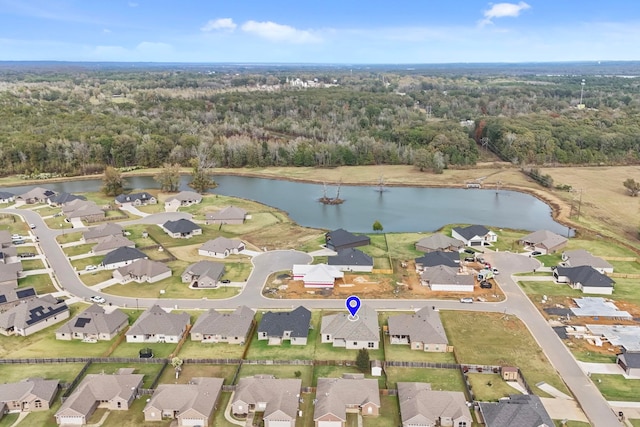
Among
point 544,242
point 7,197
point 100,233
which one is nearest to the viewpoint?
point 544,242

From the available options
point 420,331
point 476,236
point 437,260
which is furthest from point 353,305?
point 476,236

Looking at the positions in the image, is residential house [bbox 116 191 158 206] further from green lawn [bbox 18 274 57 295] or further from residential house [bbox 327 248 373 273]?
residential house [bbox 327 248 373 273]

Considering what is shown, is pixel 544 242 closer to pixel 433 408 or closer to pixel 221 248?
pixel 433 408

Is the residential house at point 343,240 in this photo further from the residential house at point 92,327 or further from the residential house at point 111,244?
the residential house at point 92,327

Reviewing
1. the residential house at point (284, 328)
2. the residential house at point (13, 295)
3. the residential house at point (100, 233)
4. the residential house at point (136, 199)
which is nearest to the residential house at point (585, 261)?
the residential house at point (284, 328)

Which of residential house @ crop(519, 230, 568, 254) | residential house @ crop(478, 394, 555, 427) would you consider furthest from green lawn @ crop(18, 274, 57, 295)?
residential house @ crop(519, 230, 568, 254)

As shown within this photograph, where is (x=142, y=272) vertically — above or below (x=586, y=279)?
A: below

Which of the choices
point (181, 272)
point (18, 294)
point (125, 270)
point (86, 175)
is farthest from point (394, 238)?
point (86, 175)
